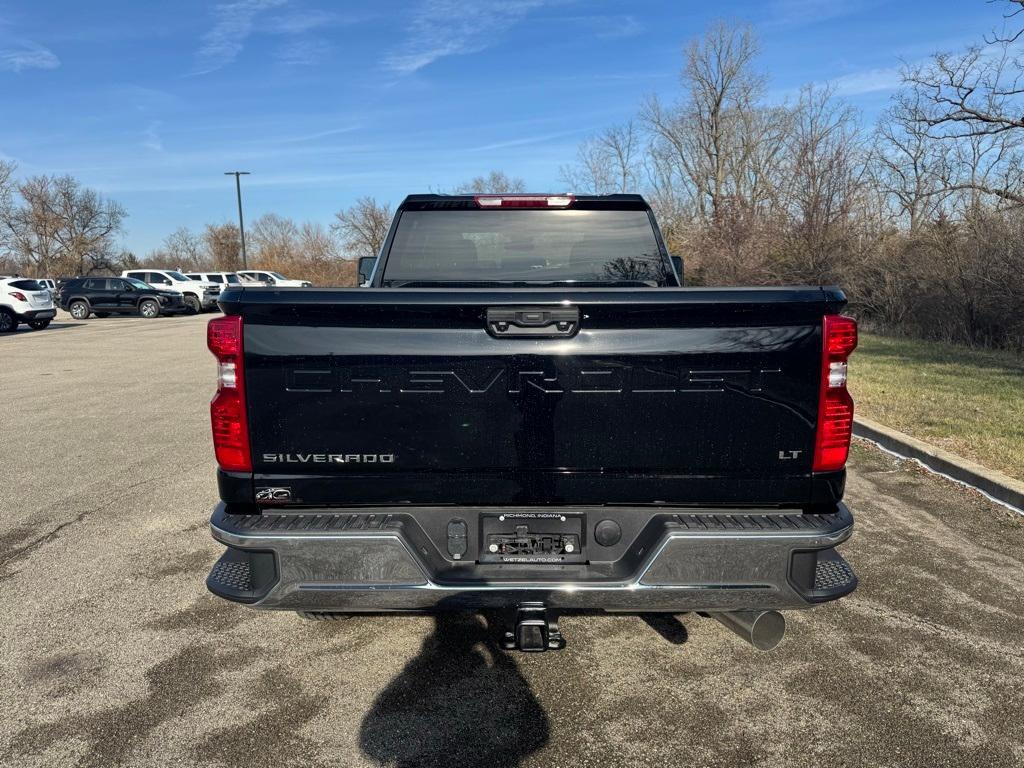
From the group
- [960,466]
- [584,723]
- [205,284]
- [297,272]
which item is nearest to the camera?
[584,723]

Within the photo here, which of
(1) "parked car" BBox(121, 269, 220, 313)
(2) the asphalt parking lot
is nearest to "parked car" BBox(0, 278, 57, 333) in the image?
(1) "parked car" BBox(121, 269, 220, 313)

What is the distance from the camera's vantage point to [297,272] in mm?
64875

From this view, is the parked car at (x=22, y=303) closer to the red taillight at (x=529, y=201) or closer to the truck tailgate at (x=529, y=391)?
the red taillight at (x=529, y=201)

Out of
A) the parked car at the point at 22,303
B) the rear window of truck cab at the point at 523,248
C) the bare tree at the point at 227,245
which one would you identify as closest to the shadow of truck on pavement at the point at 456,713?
the rear window of truck cab at the point at 523,248

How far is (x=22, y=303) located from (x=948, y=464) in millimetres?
25990

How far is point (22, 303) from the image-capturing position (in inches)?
882

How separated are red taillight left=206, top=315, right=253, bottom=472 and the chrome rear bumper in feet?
0.81

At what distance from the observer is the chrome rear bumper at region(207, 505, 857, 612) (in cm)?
246

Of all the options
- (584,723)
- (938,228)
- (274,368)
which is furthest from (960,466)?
(938,228)

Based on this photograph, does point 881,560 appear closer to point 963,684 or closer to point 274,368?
point 963,684

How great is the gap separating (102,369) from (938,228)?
19317mm

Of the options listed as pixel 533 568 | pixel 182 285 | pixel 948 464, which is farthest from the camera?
pixel 182 285

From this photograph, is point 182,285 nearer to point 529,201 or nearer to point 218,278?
point 218,278

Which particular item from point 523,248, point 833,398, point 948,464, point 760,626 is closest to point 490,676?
point 760,626
